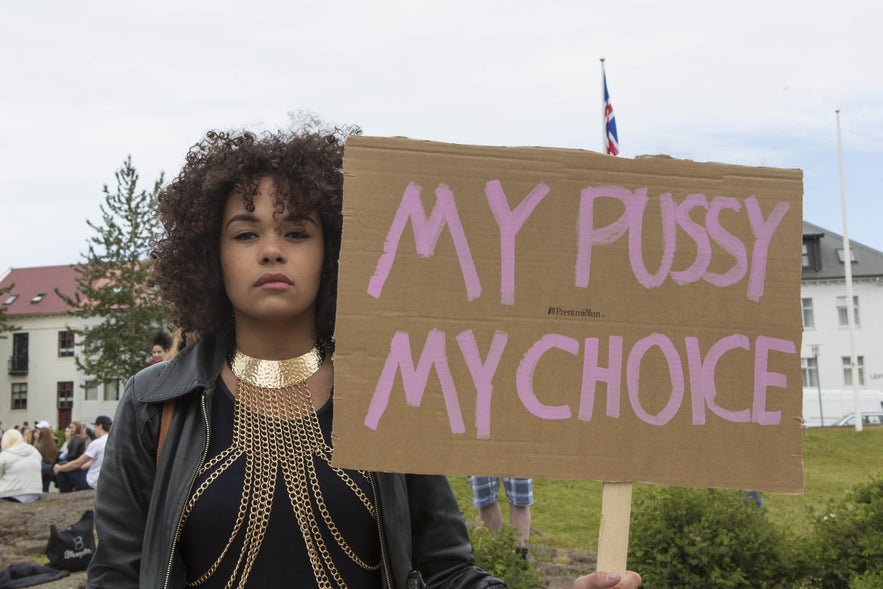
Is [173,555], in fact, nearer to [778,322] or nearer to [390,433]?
[390,433]

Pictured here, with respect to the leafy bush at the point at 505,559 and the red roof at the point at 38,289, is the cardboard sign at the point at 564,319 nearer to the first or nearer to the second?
the leafy bush at the point at 505,559

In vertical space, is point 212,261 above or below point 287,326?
above

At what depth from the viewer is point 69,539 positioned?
9078 millimetres

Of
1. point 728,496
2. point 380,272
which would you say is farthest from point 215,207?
point 728,496

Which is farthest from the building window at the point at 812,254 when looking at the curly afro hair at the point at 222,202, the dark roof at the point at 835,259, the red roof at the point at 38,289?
the curly afro hair at the point at 222,202

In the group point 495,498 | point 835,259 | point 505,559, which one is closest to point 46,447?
point 495,498

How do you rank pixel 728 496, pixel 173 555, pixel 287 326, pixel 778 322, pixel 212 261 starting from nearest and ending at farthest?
pixel 173 555, pixel 778 322, pixel 287 326, pixel 212 261, pixel 728 496

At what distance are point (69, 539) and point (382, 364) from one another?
8162 millimetres

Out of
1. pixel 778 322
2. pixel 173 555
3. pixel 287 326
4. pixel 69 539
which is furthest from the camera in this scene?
pixel 69 539

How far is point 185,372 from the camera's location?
2312mm

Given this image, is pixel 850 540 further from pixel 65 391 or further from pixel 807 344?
pixel 65 391

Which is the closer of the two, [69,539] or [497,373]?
[497,373]

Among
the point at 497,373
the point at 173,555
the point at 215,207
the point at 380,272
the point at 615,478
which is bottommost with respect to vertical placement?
the point at 173,555

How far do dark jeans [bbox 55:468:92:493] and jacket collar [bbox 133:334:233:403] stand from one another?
16070 millimetres
